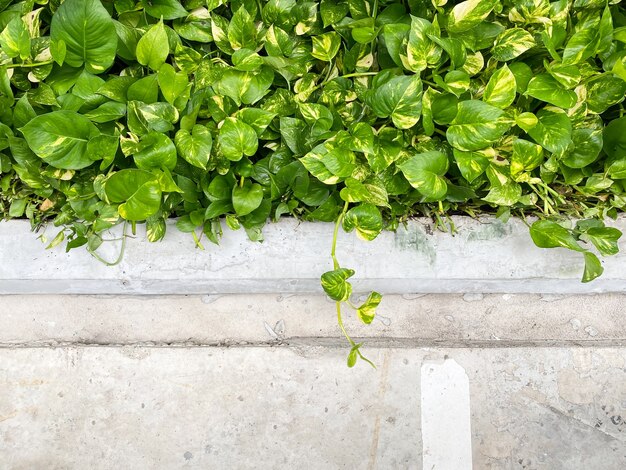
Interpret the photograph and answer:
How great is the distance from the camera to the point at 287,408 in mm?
1526

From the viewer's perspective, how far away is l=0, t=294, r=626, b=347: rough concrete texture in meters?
1.55

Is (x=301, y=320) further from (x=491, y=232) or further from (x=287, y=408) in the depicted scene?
(x=491, y=232)

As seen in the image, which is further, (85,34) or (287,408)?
(287,408)

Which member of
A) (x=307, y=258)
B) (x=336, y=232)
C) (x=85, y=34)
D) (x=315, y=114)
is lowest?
(x=307, y=258)

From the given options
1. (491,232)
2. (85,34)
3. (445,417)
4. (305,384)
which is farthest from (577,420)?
(85,34)

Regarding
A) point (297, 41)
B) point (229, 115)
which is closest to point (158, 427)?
point (229, 115)

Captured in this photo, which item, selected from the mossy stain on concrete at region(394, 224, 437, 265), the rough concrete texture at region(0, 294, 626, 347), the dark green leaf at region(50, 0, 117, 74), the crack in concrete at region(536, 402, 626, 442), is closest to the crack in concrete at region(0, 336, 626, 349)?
the rough concrete texture at region(0, 294, 626, 347)

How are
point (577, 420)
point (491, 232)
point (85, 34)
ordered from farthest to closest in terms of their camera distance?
point (577, 420) < point (491, 232) < point (85, 34)

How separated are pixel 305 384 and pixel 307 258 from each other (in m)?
0.41

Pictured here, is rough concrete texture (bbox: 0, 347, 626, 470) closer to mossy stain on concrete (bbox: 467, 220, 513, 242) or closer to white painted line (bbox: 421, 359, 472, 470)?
white painted line (bbox: 421, 359, 472, 470)

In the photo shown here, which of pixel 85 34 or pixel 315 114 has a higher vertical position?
pixel 85 34

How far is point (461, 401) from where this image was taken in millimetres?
1543

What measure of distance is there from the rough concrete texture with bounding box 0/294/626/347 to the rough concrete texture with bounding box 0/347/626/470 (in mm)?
38

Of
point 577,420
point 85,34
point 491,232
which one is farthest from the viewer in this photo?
point 577,420
